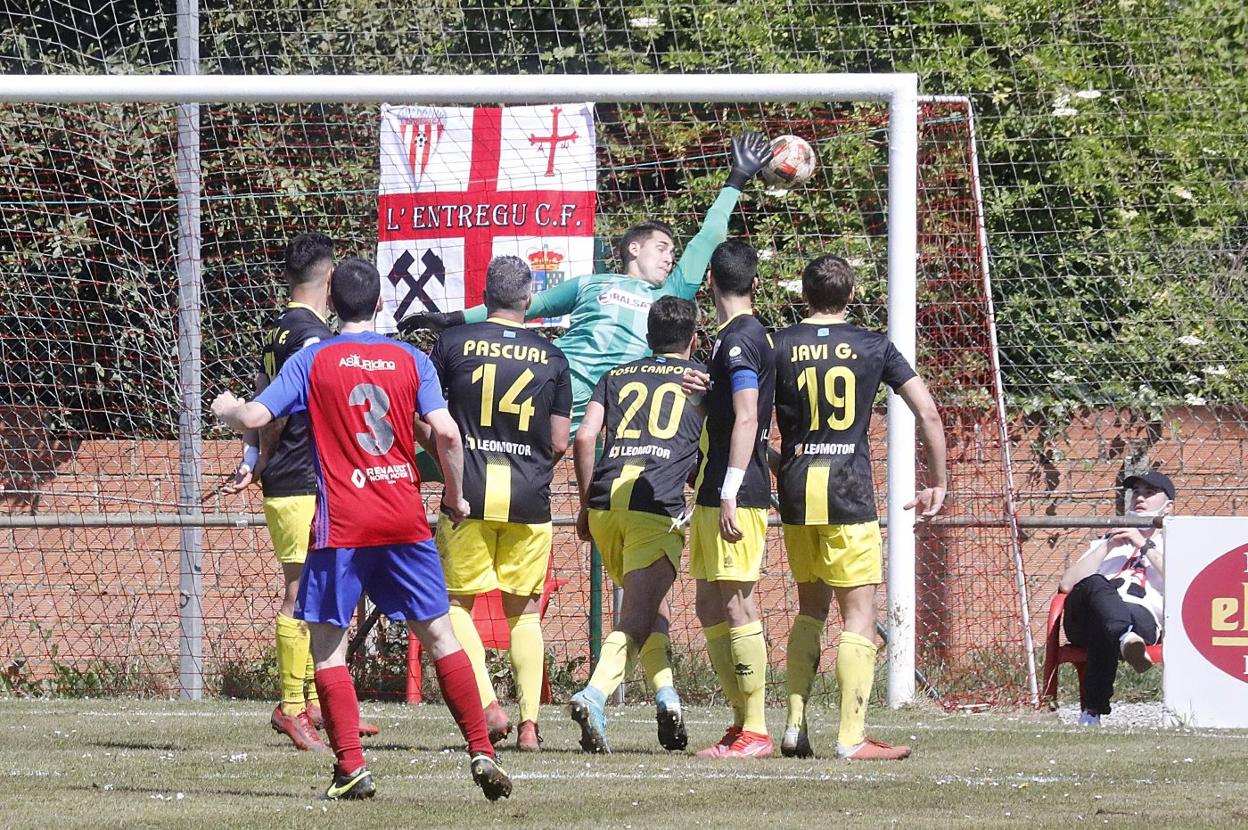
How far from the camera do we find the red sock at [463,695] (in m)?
5.83

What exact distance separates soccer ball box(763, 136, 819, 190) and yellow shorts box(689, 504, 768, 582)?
2.53m

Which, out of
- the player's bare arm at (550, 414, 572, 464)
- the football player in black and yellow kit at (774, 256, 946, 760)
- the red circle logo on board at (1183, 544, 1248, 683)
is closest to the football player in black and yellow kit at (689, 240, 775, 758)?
the football player in black and yellow kit at (774, 256, 946, 760)

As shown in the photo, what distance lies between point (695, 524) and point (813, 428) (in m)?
0.61

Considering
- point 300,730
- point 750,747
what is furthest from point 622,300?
point 300,730

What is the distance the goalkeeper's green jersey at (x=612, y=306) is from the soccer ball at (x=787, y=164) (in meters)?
0.44

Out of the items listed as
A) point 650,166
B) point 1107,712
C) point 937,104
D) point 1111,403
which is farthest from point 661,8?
point 1107,712

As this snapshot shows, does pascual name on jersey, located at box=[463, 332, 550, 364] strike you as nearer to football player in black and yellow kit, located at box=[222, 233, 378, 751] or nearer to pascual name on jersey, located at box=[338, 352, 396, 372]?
football player in black and yellow kit, located at box=[222, 233, 378, 751]

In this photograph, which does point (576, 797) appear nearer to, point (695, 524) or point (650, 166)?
point (695, 524)

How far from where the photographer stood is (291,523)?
772cm

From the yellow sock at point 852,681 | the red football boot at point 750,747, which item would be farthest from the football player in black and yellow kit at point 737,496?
the yellow sock at point 852,681

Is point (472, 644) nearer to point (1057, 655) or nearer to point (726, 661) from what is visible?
point (726, 661)

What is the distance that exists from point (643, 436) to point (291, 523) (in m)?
1.56

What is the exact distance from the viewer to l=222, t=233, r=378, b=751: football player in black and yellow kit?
747 centimetres

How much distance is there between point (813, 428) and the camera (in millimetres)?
7137
